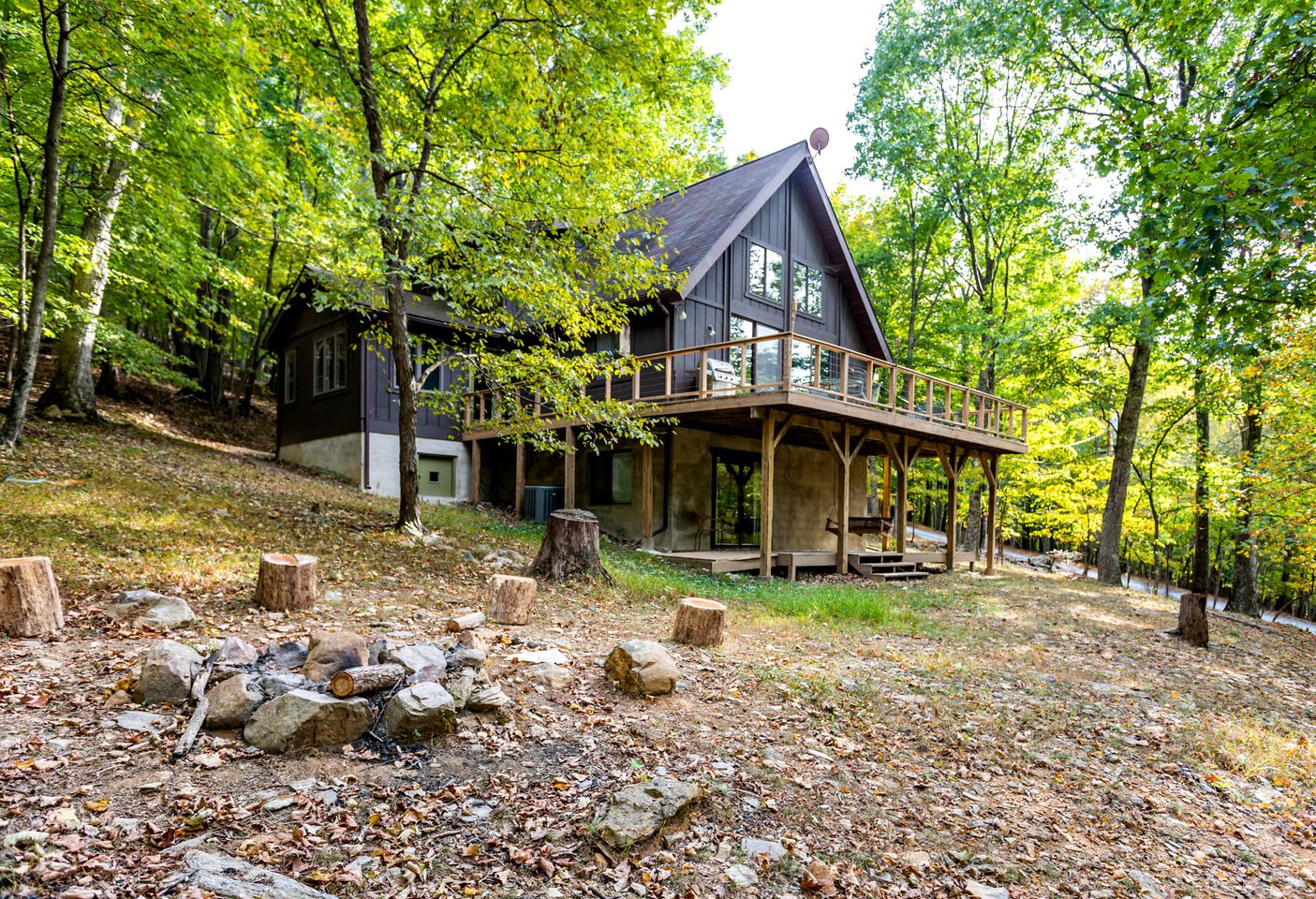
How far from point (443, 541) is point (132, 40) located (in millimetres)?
7867

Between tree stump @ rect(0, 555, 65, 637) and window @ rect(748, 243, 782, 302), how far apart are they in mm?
14148

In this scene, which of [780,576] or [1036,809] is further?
[780,576]

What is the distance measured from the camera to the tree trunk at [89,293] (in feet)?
36.1

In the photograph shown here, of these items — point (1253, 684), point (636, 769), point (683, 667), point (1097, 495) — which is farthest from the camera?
point (1097, 495)

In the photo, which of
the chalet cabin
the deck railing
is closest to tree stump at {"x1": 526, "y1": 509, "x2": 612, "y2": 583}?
the deck railing

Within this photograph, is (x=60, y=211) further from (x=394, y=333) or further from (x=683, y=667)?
(x=683, y=667)

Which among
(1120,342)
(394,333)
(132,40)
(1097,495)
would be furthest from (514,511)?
(1097,495)

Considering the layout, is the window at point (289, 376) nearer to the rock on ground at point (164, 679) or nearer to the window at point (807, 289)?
the window at point (807, 289)

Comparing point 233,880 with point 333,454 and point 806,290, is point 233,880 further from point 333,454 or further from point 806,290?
point 806,290

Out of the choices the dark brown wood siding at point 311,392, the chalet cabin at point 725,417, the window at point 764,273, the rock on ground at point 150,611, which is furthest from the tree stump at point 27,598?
the window at point 764,273

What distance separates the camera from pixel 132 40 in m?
8.34

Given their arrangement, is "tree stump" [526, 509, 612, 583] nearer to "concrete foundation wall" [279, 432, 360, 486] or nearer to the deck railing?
the deck railing

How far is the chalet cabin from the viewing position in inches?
496

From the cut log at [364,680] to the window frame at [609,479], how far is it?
1009 cm
